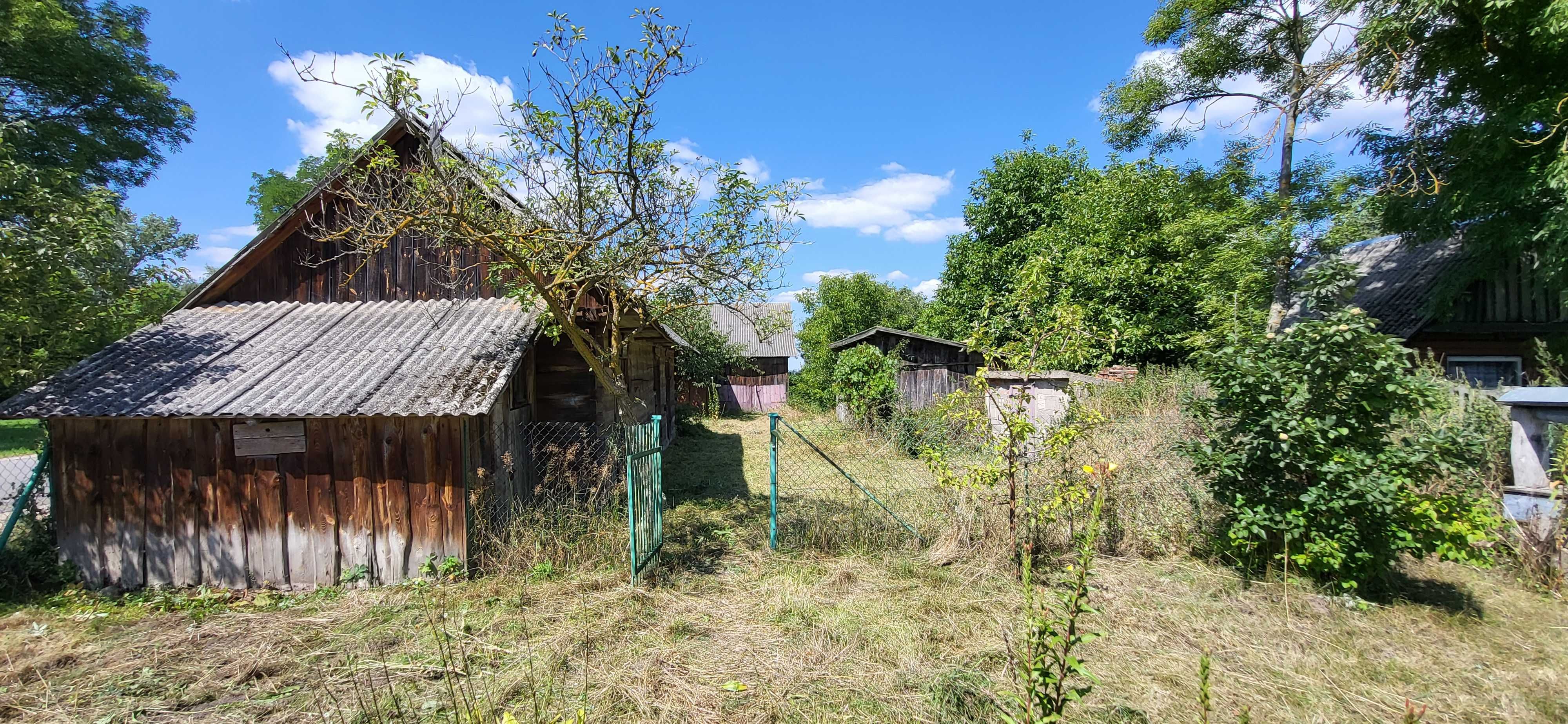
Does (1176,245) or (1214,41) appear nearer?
(1214,41)

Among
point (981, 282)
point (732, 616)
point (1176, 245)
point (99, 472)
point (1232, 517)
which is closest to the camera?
point (732, 616)

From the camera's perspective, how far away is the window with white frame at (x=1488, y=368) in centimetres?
1216

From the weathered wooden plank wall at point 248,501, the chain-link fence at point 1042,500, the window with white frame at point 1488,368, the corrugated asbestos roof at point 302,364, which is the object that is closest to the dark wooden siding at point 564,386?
the corrugated asbestos roof at point 302,364

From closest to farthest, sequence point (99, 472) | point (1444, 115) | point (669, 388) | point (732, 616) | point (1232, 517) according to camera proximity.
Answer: point (732, 616)
point (1232, 517)
point (99, 472)
point (1444, 115)
point (669, 388)

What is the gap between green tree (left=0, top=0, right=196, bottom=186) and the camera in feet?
47.3

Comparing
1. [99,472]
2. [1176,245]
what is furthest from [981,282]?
[99,472]

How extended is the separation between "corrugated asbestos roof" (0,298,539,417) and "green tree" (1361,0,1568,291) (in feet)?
41.6

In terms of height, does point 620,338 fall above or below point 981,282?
below

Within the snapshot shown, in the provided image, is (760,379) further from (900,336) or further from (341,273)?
(341,273)

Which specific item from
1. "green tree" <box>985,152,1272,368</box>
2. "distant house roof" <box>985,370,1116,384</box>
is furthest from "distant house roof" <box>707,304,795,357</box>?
"distant house roof" <box>985,370,1116,384</box>

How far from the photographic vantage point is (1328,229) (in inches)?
497

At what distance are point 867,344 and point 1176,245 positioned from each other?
8.40 meters

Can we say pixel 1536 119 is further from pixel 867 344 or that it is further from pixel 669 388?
pixel 669 388

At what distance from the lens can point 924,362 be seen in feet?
54.2
